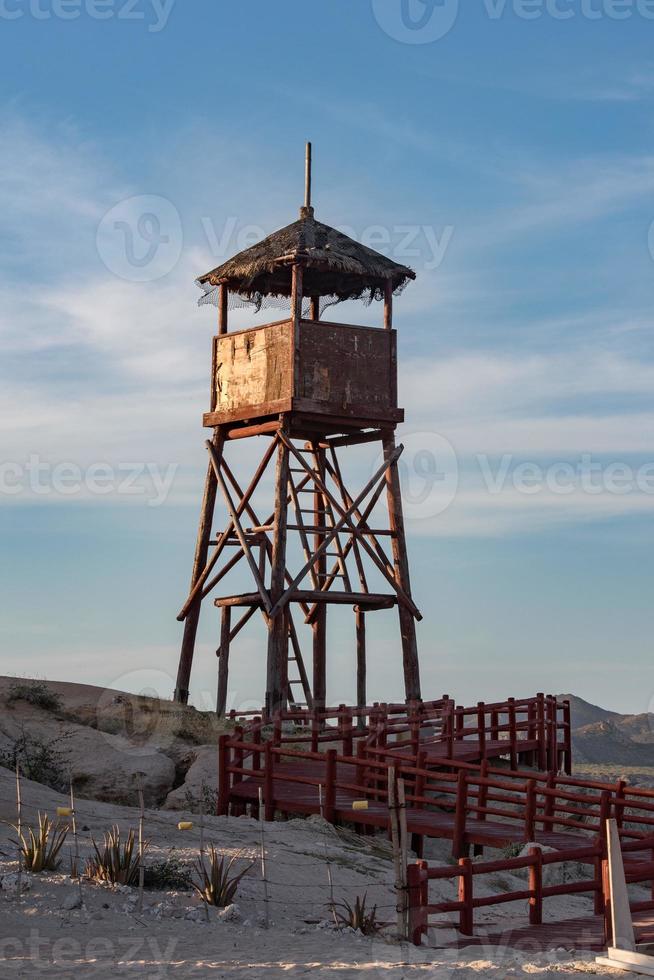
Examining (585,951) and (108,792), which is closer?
(585,951)

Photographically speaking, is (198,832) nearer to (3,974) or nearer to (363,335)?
(3,974)

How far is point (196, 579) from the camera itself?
100 ft

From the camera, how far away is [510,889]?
18656 mm

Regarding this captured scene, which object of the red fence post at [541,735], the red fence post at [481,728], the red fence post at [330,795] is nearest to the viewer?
the red fence post at [330,795]

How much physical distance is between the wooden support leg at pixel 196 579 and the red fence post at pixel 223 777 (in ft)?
29.8

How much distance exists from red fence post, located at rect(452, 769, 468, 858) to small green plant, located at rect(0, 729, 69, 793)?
880 cm

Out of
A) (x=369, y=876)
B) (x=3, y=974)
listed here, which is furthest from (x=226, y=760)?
(x=3, y=974)

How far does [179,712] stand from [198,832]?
12.4m

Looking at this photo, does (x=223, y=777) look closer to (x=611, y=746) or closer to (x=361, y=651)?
(x=361, y=651)

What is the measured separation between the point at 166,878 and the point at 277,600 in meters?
13.5

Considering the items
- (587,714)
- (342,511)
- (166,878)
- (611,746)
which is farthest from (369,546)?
(587,714)

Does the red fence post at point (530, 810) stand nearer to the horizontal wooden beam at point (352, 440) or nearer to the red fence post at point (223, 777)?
the red fence post at point (223, 777)

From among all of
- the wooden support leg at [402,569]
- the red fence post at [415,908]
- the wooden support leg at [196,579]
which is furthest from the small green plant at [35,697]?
the red fence post at [415,908]

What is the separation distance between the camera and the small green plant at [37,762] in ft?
77.3
